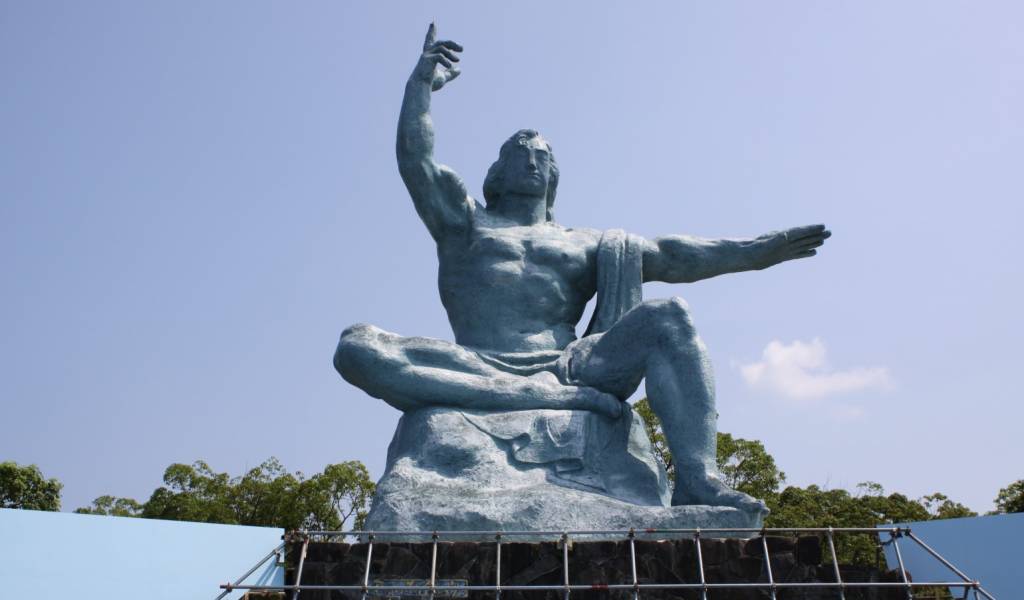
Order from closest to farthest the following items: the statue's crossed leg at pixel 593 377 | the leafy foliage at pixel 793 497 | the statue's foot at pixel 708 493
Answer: the statue's foot at pixel 708 493
the statue's crossed leg at pixel 593 377
the leafy foliage at pixel 793 497

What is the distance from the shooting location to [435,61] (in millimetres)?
6371

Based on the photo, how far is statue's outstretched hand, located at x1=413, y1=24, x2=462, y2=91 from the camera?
6.36 meters

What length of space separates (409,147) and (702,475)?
3.15 meters

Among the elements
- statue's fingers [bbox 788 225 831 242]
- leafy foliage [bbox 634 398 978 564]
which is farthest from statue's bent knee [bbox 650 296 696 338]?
leafy foliage [bbox 634 398 978 564]

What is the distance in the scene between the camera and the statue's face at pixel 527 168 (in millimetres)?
6727

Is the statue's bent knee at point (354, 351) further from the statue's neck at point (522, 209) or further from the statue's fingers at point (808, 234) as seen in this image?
the statue's fingers at point (808, 234)

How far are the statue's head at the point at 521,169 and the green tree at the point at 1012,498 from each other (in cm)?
1755

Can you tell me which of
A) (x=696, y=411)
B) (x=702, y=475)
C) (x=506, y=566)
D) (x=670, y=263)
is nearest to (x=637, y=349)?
(x=696, y=411)

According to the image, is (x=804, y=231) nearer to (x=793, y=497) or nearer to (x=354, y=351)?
(x=354, y=351)

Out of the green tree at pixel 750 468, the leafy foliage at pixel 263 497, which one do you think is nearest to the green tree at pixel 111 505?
the leafy foliage at pixel 263 497

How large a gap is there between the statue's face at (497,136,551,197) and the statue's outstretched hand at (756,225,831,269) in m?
1.77

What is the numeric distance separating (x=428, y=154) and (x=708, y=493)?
10.5ft

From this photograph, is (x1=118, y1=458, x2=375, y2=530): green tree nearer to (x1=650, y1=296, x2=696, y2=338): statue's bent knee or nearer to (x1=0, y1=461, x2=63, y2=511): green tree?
(x1=0, y1=461, x2=63, y2=511): green tree

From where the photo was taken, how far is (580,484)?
505 centimetres
